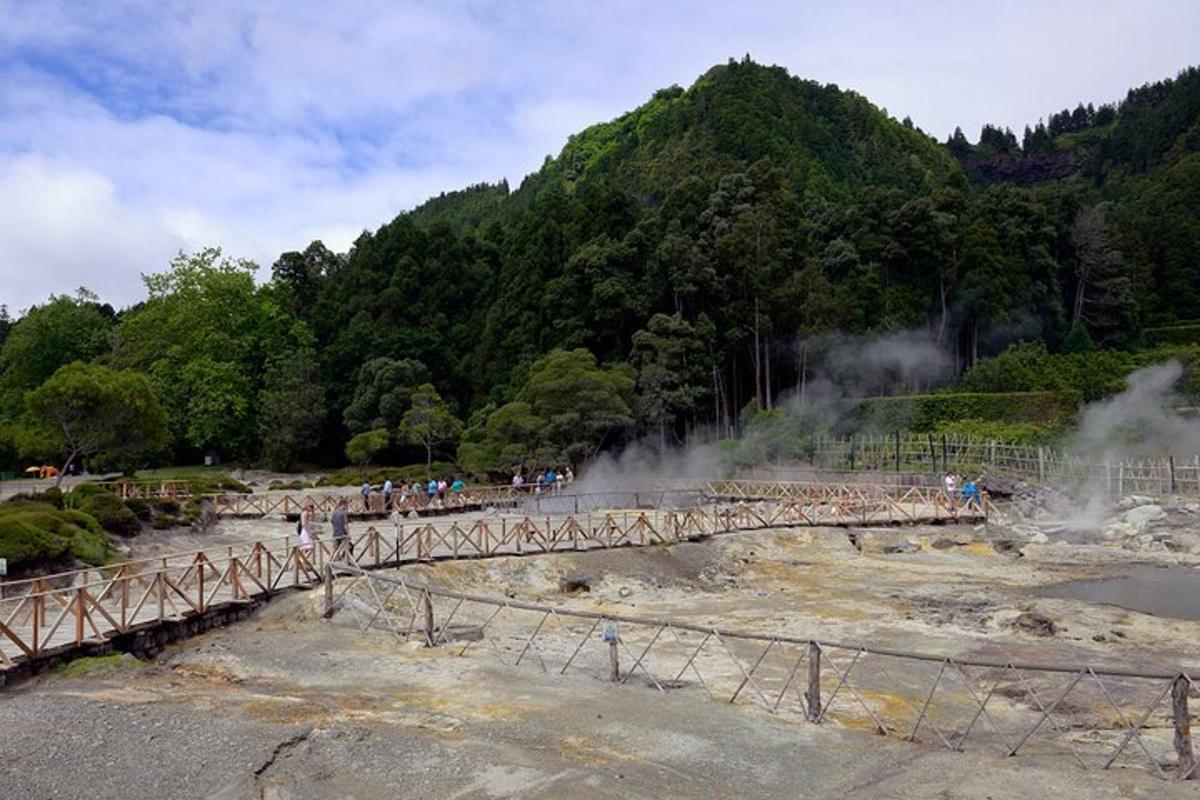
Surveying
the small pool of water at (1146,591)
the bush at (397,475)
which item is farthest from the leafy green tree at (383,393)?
the small pool of water at (1146,591)

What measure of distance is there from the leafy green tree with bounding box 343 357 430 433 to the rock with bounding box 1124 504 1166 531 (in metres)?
41.8

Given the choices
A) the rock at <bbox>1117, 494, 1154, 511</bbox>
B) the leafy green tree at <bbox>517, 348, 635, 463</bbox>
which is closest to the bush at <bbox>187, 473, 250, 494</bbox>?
the leafy green tree at <bbox>517, 348, 635, 463</bbox>

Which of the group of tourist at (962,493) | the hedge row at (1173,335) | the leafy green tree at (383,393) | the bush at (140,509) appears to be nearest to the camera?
the bush at (140,509)

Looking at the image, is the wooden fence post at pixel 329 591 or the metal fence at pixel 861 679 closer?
the metal fence at pixel 861 679

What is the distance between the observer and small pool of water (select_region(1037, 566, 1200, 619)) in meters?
23.5

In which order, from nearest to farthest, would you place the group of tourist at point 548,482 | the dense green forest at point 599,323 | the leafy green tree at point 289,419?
the group of tourist at point 548,482 → the dense green forest at point 599,323 → the leafy green tree at point 289,419

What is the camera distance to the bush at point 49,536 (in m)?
22.9

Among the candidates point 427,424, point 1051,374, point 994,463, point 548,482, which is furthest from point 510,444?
point 1051,374

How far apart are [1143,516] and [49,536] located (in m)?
35.0

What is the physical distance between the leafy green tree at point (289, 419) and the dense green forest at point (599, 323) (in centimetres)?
19

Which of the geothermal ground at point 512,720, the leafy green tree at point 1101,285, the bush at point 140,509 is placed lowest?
the geothermal ground at point 512,720

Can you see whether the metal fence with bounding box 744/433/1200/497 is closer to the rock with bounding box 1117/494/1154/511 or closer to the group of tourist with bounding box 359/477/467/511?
the rock with bounding box 1117/494/1154/511

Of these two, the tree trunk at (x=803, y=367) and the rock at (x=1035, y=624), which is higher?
the tree trunk at (x=803, y=367)

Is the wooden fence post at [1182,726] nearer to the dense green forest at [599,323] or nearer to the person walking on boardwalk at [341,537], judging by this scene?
the person walking on boardwalk at [341,537]
